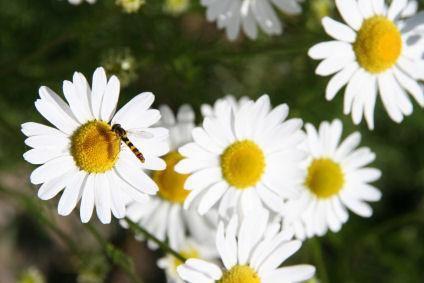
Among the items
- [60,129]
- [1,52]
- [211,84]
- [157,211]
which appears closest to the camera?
[60,129]

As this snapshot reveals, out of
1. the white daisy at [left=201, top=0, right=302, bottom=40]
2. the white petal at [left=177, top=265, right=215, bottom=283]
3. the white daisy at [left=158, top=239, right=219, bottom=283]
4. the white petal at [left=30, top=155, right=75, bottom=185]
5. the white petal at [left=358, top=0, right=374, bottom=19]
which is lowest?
the white petal at [left=177, top=265, right=215, bottom=283]

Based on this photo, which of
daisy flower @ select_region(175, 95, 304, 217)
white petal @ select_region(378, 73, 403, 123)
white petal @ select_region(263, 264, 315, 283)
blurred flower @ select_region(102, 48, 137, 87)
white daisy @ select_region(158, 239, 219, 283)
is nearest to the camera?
white petal @ select_region(263, 264, 315, 283)

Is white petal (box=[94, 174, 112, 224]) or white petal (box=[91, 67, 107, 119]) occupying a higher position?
white petal (box=[91, 67, 107, 119])

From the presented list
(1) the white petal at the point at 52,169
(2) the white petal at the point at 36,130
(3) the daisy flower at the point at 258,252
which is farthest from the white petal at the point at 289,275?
(2) the white petal at the point at 36,130

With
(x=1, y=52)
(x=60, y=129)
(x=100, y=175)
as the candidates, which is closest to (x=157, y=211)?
(x=100, y=175)

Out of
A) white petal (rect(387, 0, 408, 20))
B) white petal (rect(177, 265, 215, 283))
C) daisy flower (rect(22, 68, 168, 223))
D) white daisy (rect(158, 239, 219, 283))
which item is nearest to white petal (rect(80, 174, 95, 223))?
daisy flower (rect(22, 68, 168, 223))

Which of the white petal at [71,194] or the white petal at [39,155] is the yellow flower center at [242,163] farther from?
the white petal at [39,155]

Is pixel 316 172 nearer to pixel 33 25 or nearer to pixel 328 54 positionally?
pixel 328 54

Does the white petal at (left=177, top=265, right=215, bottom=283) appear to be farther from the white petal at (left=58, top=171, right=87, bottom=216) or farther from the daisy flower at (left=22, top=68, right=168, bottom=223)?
the white petal at (left=58, top=171, right=87, bottom=216)
